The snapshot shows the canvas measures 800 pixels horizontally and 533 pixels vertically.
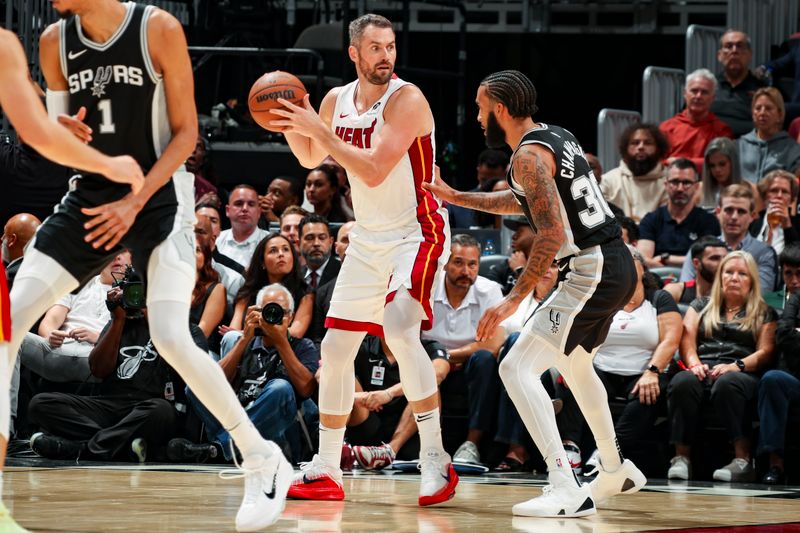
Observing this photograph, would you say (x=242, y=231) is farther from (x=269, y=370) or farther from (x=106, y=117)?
(x=106, y=117)

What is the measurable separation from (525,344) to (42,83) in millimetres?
6820

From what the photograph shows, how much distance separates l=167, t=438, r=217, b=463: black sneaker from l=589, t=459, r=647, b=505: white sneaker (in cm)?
286

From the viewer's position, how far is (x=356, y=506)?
4.71 m

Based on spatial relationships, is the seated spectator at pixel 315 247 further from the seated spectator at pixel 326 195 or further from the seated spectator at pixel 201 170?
the seated spectator at pixel 201 170

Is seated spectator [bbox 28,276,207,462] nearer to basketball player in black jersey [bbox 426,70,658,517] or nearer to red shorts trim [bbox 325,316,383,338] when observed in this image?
red shorts trim [bbox 325,316,383,338]

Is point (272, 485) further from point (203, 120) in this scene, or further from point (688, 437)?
point (203, 120)

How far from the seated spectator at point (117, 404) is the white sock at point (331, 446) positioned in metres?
2.19

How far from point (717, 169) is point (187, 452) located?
448 cm

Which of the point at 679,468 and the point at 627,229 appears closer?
the point at 679,468

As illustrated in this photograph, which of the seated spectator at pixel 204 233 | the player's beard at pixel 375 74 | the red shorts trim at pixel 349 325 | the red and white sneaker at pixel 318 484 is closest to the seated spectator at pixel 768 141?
the seated spectator at pixel 204 233

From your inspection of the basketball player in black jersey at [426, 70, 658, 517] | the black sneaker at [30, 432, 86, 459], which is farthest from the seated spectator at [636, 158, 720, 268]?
the black sneaker at [30, 432, 86, 459]

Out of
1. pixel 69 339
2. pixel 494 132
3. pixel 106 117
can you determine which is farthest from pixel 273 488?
pixel 69 339

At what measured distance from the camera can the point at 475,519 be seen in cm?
435

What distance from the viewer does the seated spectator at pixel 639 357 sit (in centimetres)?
691
